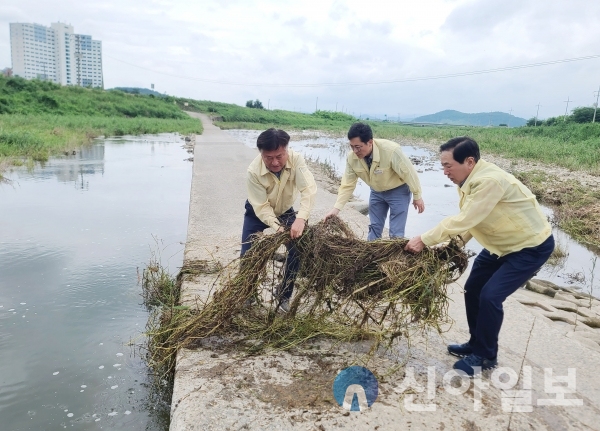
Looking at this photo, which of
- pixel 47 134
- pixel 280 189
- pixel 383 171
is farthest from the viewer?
pixel 47 134

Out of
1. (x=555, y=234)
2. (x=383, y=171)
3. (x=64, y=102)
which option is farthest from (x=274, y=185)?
(x=64, y=102)

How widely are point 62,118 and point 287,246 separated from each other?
28.7 metres

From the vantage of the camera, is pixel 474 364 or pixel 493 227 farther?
pixel 474 364

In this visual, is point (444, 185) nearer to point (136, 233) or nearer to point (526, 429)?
point (136, 233)

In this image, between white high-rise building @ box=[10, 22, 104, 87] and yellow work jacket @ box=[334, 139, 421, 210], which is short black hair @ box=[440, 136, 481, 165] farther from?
white high-rise building @ box=[10, 22, 104, 87]

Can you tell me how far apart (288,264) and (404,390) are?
1.20 metres

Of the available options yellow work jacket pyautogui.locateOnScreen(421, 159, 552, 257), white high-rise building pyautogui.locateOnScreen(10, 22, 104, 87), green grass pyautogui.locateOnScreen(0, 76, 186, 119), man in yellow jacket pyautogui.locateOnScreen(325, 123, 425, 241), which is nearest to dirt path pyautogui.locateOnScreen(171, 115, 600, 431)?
yellow work jacket pyautogui.locateOnScreen(421, 159, 552, 257)

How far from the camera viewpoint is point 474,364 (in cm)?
315

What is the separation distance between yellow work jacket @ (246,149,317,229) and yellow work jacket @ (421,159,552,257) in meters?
1.06

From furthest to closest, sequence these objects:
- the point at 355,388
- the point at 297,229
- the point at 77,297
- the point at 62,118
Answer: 1. the point at 62,118
2. the point at 77,297
3. the point at 297,229
4. the point at 355,388

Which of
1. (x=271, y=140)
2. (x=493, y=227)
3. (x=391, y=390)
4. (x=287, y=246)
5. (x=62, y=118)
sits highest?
(x=271, y=140)

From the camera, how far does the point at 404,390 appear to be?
294 cm

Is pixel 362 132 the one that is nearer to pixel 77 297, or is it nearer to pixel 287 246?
pixel 287 246

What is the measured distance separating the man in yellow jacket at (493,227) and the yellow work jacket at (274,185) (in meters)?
0.99
